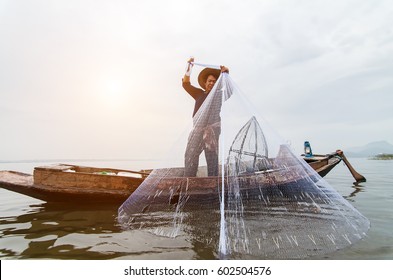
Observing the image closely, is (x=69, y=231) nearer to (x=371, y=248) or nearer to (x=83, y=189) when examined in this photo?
(x=83, y=189)

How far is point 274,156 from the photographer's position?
490 centimetres

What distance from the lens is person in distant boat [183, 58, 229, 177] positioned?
4.49 metres

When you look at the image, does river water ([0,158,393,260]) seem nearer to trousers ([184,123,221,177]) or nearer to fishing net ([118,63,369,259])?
fishing net ([118,63,369,259])

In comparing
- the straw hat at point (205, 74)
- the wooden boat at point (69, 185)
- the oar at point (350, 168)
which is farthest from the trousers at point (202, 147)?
the oar at point (350, 168)

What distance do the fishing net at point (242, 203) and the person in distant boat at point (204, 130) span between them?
0.07ft

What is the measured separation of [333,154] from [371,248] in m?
7.10

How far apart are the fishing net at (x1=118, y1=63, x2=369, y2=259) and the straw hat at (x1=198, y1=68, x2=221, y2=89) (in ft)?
3.08

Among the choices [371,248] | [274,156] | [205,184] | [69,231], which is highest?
[274,156]

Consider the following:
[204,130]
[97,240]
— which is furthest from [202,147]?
[97,240]

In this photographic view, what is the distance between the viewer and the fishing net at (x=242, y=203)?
2746 millimetres
